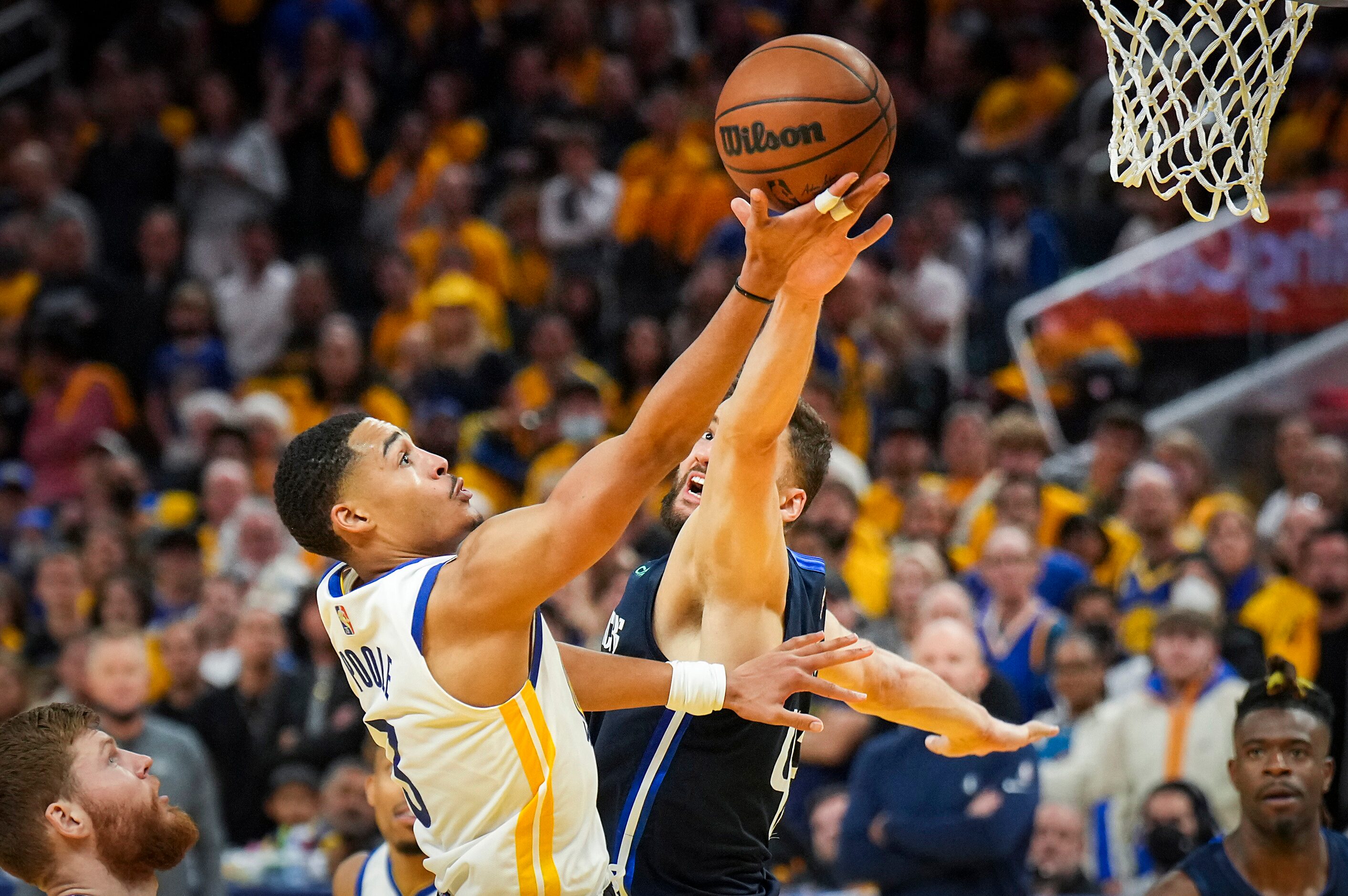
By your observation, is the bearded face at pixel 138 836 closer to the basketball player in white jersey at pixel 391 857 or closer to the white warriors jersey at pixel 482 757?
the white warriors jersey at pixel 482 757

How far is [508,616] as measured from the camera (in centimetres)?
344

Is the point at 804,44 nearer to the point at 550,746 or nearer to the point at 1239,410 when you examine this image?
the point at 550,746

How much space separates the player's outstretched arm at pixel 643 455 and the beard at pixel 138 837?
3.35ft

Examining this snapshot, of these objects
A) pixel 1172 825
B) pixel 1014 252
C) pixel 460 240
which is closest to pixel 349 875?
pixel 1172 825

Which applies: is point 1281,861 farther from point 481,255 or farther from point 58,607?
point 481,255

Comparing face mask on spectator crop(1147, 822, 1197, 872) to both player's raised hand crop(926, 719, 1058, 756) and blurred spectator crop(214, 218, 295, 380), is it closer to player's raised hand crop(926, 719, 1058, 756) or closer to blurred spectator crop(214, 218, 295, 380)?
player's raised hand crop(926, 719, 1058, 756)

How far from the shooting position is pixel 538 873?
11.7ft

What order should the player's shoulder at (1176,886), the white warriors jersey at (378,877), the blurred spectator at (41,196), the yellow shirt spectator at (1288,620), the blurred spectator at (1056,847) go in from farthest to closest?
the blurred spectator at (41,196), the yellow shirt spectator at (1288,620), the blurred spectator at (1056,847), the white warriors jersey at (378,877), the player's shoulder at (1176,886)

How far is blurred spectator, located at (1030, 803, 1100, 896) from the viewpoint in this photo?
6551 mm

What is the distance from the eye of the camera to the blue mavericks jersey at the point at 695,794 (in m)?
4.00

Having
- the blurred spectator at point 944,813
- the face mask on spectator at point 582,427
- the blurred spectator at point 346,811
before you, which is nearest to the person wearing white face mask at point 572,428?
the face mask on spectator at point 582,427

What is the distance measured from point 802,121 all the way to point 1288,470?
6186 millimetres

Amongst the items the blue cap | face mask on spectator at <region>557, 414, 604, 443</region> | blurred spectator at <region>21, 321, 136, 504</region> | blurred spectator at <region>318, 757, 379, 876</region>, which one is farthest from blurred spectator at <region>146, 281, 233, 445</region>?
blurred spectator at <region>318, 757, 379, 876</region>

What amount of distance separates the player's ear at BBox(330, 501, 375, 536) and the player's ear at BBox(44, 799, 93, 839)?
868 millimetres
